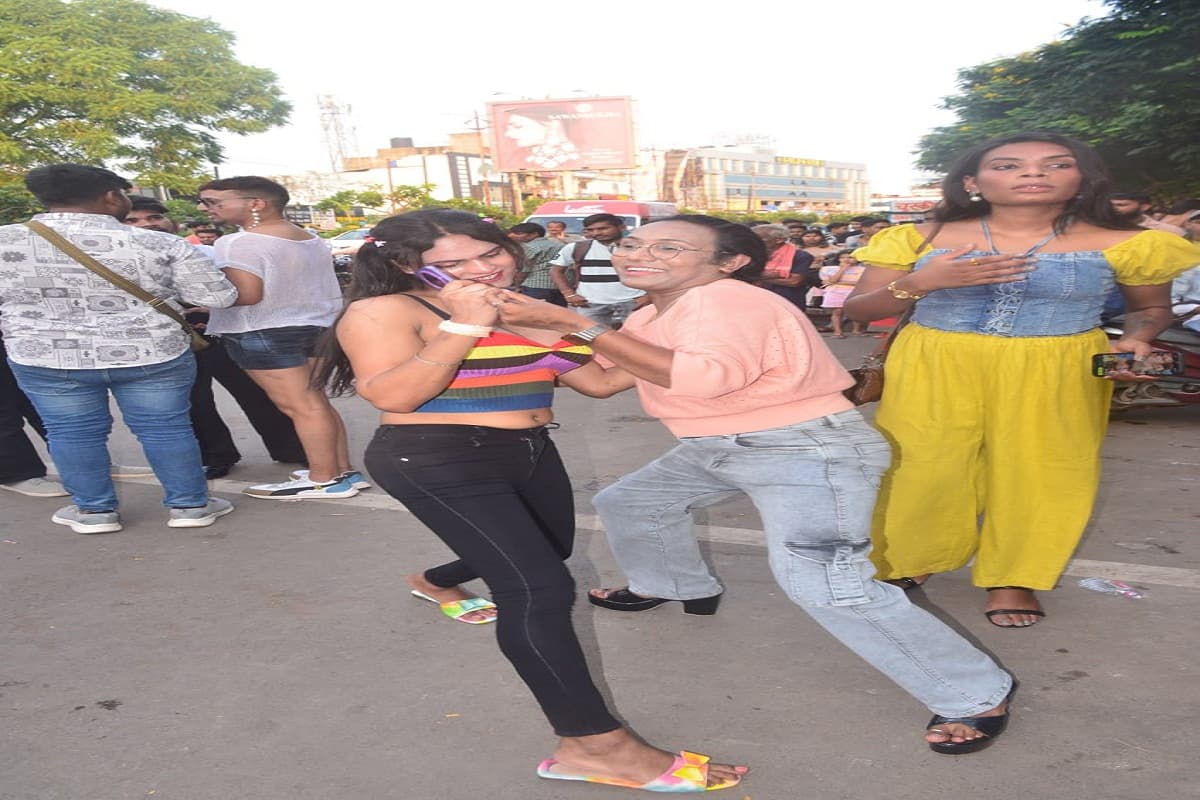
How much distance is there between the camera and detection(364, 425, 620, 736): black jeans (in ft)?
7.13

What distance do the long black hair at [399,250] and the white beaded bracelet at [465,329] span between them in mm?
310

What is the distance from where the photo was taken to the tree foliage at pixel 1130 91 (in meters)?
13.0

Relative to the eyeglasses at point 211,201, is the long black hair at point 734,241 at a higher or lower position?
lower

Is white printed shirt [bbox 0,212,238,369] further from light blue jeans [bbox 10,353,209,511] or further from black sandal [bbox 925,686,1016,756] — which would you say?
black sandal [bbox 925,686,1016,756]

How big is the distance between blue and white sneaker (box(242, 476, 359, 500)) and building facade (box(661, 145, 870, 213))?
72.3 metres

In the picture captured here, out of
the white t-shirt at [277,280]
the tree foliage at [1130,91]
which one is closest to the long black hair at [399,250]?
the white t-shirt at [277,280]

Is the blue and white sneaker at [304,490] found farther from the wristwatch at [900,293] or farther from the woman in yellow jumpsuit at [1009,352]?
the wristwatch at [900,293]

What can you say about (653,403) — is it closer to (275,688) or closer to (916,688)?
(916,688)

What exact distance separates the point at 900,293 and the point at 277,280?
295 cm

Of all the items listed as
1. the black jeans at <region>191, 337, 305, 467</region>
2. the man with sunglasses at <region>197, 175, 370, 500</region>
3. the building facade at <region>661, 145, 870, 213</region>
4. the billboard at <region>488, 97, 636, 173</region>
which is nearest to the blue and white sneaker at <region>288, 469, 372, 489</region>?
the man with sunglasses at <region>197, 175, 370, 500</region>

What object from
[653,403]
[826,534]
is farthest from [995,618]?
[653,403]

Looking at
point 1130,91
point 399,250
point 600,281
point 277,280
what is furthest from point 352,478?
point 1130,91

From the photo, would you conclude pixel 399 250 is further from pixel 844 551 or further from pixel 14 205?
pixel 14 205

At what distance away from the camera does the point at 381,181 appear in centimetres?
7688
